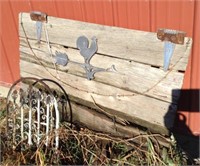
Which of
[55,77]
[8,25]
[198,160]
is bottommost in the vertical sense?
[198,160]

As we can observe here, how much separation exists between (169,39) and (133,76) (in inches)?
15.5

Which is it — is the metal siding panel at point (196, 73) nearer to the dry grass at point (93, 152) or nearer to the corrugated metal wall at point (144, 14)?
the corrugated metal wall at point (144, 14)

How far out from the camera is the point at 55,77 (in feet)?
10.9

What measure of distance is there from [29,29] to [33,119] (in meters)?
0.72

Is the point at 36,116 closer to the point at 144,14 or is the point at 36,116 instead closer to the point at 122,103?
the point at 122,103

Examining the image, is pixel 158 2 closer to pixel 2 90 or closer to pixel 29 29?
pixel 29 29

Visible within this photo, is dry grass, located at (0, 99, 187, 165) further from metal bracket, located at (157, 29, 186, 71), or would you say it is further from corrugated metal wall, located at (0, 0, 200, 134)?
metal bracket, located at (157, 29, 186, 71)

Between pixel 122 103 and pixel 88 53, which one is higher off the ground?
pixel 88 53

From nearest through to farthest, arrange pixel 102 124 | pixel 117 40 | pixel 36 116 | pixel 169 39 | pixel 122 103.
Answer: pixel 169 39
pixel 117 40
pixel 122 103
pixel 102 124
pixel 36 116

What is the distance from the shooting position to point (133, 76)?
2846 millimetres

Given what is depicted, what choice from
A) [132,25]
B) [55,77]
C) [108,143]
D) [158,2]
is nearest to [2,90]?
[55,77]

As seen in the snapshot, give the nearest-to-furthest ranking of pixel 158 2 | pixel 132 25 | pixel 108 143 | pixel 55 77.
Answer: pixel 158 2 < pixel 132 25 < pixel 108 143 < pixel 55 77

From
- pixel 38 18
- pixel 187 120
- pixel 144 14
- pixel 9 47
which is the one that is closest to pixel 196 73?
pixel 187 120

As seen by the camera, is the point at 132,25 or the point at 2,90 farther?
the point at 2,90
